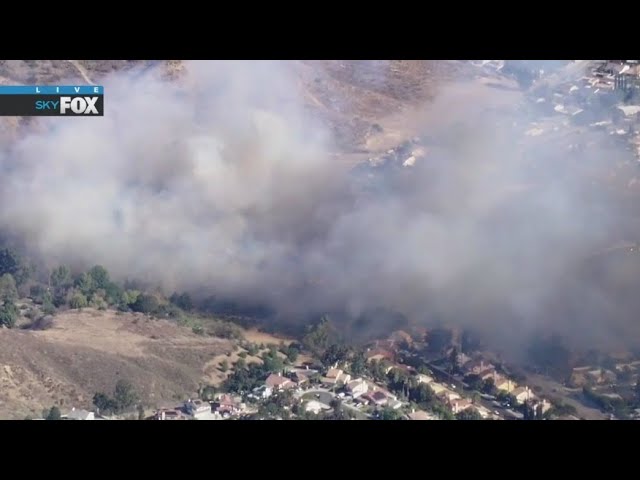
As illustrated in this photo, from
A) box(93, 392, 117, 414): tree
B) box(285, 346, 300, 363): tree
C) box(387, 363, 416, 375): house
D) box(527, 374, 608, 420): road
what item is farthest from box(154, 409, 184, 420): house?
box(527, 374, 608, 420): road

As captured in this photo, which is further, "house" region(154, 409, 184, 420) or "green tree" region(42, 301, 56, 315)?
"green tree" region(42, 301, 56, 315)

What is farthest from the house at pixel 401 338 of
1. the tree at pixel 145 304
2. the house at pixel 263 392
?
the tree at pixel 145 304

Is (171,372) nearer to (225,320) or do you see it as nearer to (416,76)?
(225,320)

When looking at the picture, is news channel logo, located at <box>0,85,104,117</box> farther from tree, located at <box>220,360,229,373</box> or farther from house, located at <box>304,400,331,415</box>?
house, located at <box>304,400,331,415</box>

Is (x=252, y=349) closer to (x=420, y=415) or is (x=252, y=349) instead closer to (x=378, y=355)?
(x=378, y=355)

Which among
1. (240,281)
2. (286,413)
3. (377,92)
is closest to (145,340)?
(240,281)

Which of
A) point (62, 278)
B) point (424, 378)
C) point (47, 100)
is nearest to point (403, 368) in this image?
point (424, 378)
